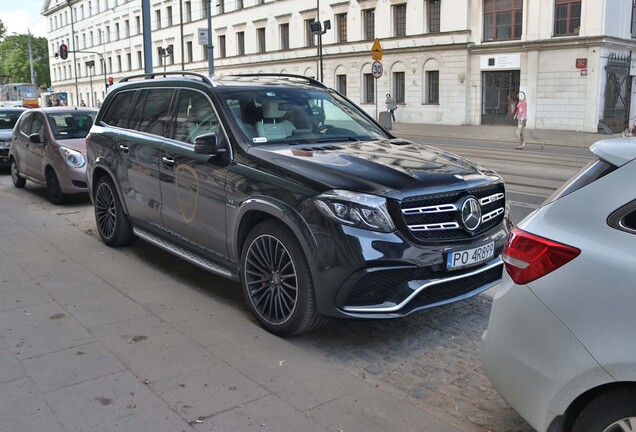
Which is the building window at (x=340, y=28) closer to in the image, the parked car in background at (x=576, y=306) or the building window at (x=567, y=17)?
the building window at (x=567, y=17)

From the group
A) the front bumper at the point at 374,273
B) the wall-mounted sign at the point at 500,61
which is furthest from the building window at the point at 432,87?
the front bumper at the point at 374,273

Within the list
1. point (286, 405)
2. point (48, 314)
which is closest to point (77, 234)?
point (48, 314)

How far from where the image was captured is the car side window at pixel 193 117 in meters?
5.32

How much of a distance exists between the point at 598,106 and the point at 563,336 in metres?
30.1

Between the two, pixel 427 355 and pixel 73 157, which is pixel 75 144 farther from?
pixel 427 355

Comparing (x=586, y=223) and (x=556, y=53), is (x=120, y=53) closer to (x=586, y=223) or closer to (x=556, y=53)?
(x=556, y=53)

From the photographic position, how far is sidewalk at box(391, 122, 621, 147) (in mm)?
25188

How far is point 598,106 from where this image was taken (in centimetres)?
2944

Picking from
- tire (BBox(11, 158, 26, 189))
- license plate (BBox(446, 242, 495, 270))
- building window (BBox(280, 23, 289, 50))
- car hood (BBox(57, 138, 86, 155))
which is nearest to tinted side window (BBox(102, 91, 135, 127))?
car hood (BBox(57, 138, 86, 155))

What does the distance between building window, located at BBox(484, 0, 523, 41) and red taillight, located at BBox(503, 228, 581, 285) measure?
32.3m

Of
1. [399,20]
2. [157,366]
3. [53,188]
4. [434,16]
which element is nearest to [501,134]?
[434,16]

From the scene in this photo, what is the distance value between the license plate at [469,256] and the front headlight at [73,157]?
742 cm

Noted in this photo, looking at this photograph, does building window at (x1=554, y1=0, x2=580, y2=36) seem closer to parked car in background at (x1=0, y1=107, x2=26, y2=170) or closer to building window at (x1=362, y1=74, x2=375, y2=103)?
building window at (x1=362, y1=74, x2=375, y2=103)

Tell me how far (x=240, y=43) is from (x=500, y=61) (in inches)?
1071
